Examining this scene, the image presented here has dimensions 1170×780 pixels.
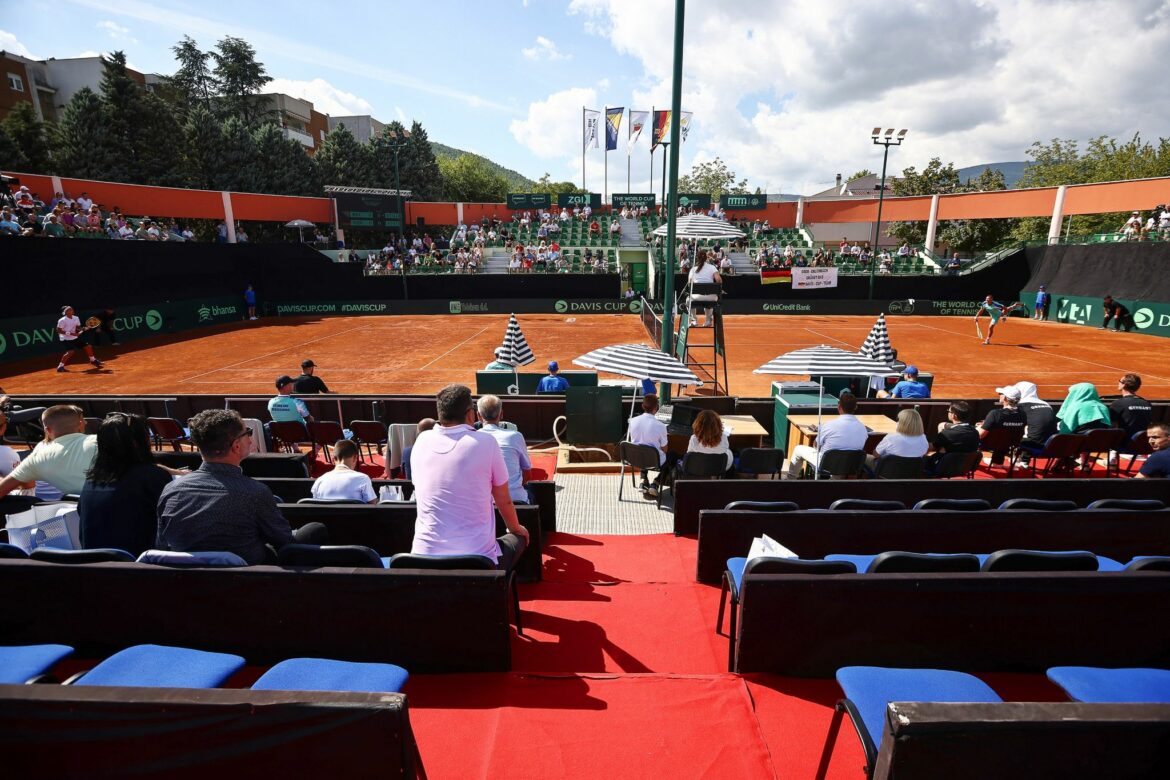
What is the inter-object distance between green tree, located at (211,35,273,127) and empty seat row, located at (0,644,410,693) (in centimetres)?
7857

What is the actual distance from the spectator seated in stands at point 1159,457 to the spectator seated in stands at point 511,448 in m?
6.70

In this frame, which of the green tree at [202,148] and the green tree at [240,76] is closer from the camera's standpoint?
the green tree at [202,148]

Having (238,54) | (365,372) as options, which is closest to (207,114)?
(238,54)

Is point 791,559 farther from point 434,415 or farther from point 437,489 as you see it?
point 434,415

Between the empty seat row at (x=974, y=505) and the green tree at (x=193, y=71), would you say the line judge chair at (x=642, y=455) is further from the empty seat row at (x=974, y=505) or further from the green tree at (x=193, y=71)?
the green tree at (x=193, y=71)

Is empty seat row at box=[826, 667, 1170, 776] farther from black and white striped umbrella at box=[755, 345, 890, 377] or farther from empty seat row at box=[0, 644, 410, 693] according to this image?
black and white striped umbrella at box=[755, 345, 890, 377]

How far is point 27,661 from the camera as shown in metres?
2.94

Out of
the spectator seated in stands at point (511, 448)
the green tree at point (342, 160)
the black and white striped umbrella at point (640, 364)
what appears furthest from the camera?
the green tree at point (342, 160)

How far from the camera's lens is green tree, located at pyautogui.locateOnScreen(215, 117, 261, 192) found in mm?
45500

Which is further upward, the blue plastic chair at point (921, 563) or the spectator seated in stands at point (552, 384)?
the blue plastic chair at point (921, 563)

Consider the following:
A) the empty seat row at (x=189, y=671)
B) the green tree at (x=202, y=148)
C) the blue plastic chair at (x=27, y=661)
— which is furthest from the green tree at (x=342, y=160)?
the empty seat row at (x=189, y=671)

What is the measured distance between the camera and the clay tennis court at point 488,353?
17172mm

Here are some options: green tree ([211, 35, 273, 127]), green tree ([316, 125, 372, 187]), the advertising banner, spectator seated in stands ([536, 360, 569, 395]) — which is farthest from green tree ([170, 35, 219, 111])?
spectator seated in stands ([536, 360, 569, 395])

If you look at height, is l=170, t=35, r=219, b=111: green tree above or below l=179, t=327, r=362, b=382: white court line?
above
